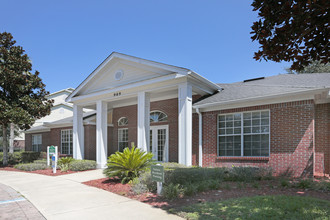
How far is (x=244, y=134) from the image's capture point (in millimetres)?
10977

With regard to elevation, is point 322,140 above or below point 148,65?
below

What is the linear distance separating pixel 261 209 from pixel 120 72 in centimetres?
1073

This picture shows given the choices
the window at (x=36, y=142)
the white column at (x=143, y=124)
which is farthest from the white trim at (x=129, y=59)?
the window at (x=36, y=142)

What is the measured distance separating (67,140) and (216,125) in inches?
514

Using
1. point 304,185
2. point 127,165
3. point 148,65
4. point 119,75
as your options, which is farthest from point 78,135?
point 304,185

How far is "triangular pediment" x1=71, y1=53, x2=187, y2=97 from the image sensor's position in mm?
12225

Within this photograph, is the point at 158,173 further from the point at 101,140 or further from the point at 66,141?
the point at 66,141

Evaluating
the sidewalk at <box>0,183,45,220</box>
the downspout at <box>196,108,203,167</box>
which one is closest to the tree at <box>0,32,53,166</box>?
the sidewalk at <box>0,183,45,220</box>

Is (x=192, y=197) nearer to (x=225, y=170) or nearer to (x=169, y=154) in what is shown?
(x=225, y=170)

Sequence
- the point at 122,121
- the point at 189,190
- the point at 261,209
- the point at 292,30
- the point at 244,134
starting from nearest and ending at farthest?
1. the point at 292,30
2. the point at 261,209
3. the point at 189,190
4. the point at 244,134
5. the point at 122,121

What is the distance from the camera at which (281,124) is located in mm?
9867

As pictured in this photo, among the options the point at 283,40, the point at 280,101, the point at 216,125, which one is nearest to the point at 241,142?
the point at 216,125

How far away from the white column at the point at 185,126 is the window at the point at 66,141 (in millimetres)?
11640

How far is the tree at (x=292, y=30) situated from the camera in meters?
4.20
